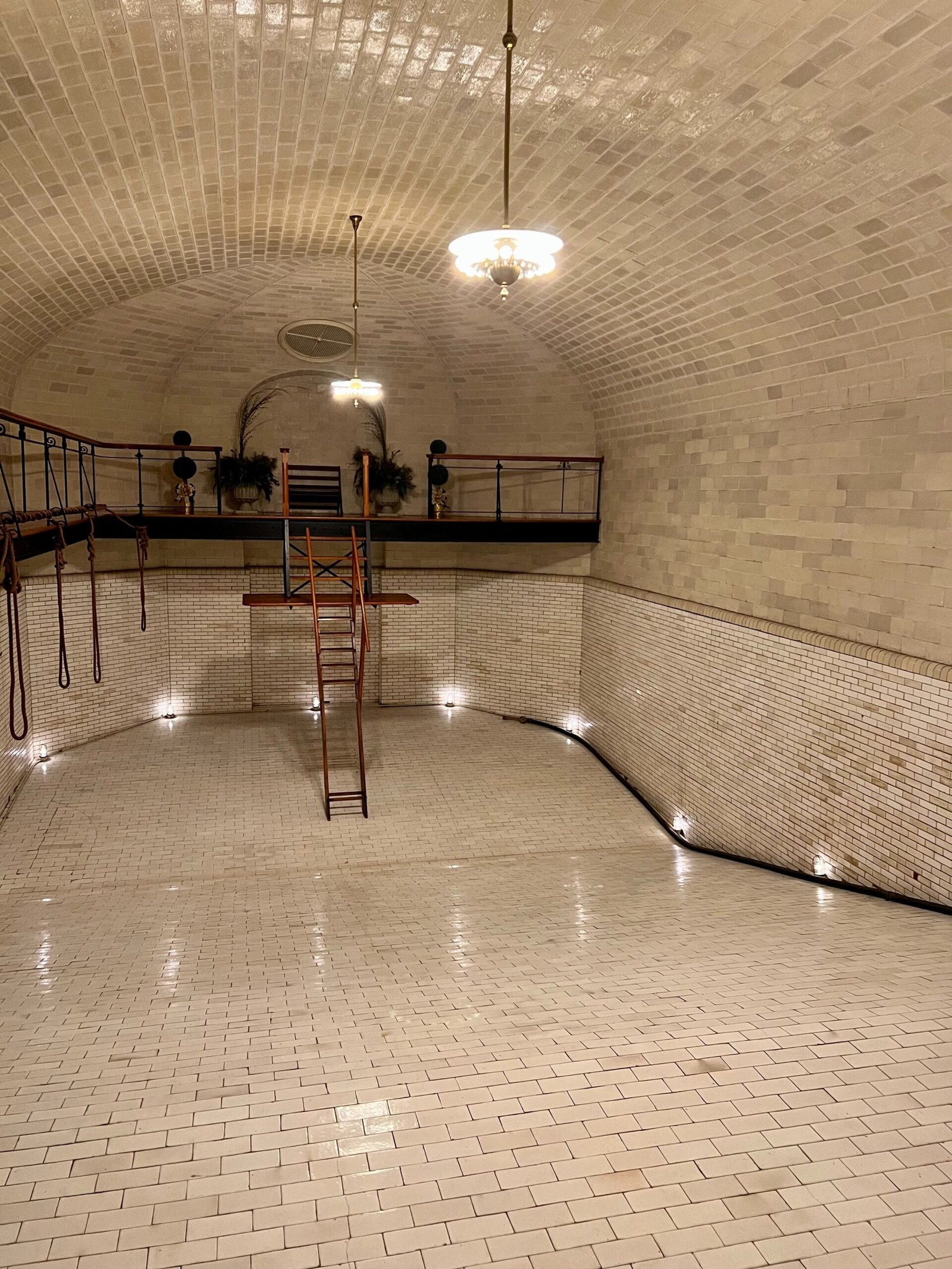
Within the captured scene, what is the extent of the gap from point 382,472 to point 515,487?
2.20m

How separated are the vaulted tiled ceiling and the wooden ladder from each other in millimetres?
3882

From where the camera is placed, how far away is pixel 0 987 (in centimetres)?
546

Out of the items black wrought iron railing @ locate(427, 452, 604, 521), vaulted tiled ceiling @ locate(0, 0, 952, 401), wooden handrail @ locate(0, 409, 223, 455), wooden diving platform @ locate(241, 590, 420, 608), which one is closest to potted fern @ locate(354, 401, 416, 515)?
black wrought iron railing @ locate(427, 452, 604, 521)

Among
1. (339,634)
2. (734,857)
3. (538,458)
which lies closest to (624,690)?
(734,857)

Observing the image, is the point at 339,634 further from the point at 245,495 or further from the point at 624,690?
the point at 624,690

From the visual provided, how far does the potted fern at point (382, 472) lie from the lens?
13.8 meters

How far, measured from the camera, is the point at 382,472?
1380 cm

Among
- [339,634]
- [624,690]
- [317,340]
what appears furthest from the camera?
[317,340]

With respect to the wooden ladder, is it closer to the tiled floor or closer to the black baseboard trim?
the tiled floor

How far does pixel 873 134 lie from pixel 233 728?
11.0 meters

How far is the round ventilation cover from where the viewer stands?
12.5m

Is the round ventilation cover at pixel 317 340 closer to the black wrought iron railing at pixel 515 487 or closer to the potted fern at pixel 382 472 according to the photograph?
the potted fern at pixel 382 472

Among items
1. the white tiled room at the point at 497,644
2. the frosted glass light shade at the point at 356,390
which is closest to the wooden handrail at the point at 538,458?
the white tiled room at the point at 497,644

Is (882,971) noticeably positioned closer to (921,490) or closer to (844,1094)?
(844,1094)
